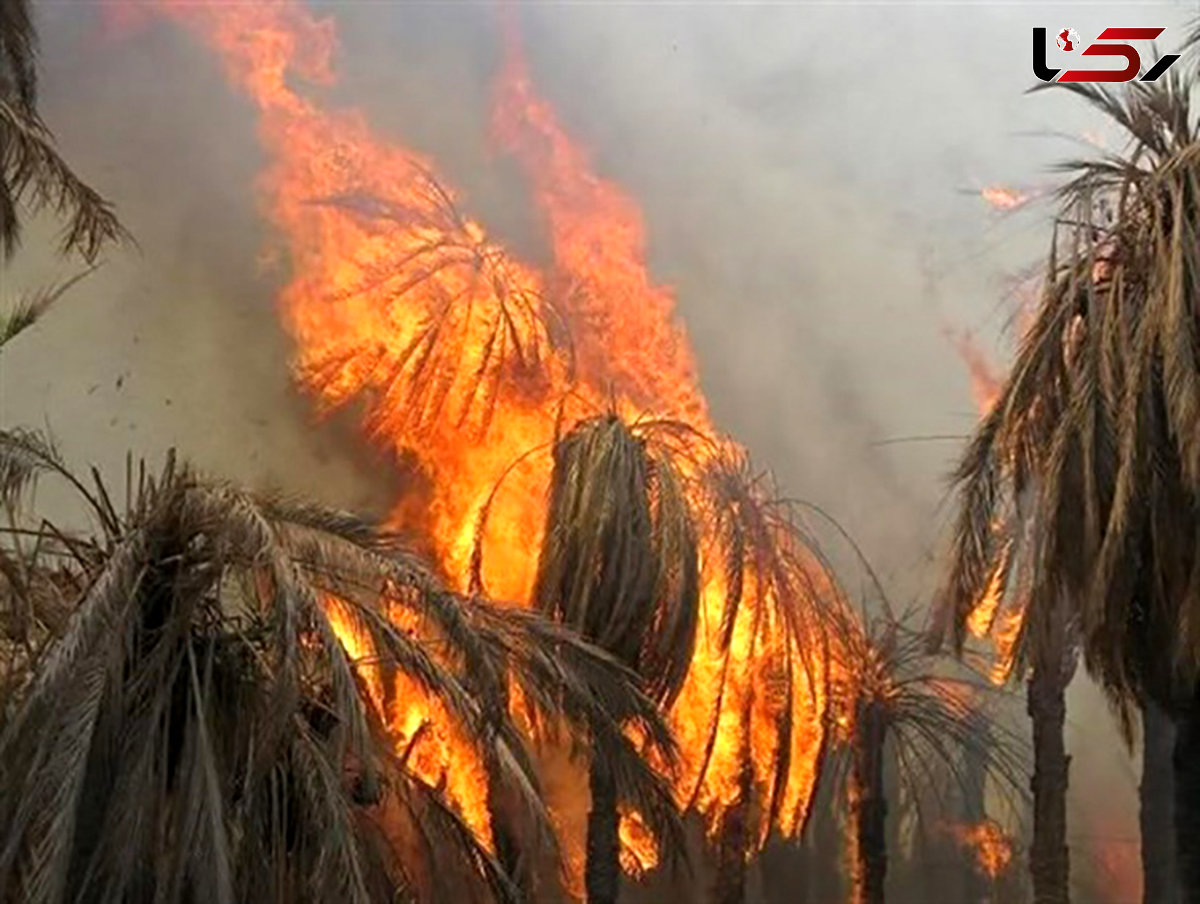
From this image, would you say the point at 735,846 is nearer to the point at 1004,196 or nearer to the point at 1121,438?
the point at 1121,438

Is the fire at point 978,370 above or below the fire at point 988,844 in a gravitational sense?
above

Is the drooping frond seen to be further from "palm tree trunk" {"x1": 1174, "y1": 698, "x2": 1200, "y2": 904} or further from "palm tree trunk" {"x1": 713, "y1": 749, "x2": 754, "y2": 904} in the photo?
"palm tree trunk" {"x1": 713, "y1": 749, "x2": 754, "y2": 904}

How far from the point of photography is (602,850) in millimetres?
16484

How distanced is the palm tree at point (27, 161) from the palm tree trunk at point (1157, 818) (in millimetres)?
13879

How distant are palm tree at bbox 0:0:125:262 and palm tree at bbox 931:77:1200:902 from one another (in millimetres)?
6908

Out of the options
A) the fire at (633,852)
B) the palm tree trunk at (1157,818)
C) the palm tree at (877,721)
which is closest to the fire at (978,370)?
the palm tree at (877,721)

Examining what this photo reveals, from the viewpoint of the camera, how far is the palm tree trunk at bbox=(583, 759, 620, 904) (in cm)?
1630

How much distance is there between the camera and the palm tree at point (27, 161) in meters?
10.5

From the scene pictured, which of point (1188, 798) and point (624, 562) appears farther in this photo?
point (624, 562)

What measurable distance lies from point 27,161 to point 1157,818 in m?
15.7

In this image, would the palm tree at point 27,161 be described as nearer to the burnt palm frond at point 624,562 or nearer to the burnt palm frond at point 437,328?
the burnt palm frond at point 624,562

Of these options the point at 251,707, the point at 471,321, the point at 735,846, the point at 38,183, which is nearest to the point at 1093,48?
the point at 471,321

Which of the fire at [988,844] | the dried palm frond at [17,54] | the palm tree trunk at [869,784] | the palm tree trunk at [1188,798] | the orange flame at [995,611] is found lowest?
the palm tree trunk at [1188,798]

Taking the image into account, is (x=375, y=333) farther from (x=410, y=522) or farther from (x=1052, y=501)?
(x=1052, y=501)
